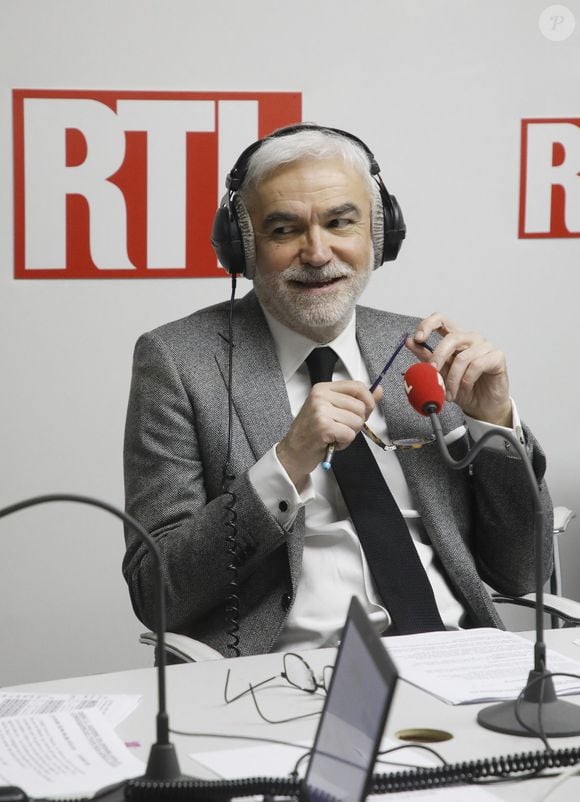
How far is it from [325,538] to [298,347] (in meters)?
0.37

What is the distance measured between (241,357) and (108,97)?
1147 mm

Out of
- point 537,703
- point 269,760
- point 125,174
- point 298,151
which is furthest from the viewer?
point 125,174

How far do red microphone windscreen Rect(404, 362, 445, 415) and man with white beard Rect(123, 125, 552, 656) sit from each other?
0.08 meters

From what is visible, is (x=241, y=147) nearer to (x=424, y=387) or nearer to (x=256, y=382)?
(x=256, y=382)

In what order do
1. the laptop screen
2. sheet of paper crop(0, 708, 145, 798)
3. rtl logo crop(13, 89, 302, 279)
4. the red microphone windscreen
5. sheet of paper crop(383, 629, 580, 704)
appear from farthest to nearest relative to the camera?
rtl logo crop(13, 89, 302, 279), the red microphone windscreen, sheet of paper crop(383, 629, 580, 704), sheet of paper crop(0, 708, 145, 798), the laptop screen

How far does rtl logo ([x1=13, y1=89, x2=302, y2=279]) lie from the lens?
113 inches

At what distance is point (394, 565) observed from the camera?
6.27 ft

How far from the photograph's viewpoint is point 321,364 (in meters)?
2.05

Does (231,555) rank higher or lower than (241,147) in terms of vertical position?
lower

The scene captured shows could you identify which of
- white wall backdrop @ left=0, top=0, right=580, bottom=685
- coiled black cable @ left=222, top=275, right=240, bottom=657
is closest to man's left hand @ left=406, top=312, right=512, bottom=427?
coiled black cable @ left=222, top=275, right=240, bottom=657

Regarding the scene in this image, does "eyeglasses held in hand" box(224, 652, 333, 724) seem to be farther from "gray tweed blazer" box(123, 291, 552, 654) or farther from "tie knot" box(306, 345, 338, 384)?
"tie knot" box(306, 345, 338, 384)

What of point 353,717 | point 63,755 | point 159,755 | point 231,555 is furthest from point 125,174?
point 353,717

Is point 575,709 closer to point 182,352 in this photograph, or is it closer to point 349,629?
point 349,629

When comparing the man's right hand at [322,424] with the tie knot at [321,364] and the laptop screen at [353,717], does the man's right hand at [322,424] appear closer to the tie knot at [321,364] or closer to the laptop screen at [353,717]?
the tie knot at [321,364]
